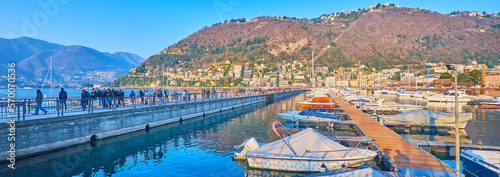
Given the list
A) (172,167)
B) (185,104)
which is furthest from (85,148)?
(185,104)

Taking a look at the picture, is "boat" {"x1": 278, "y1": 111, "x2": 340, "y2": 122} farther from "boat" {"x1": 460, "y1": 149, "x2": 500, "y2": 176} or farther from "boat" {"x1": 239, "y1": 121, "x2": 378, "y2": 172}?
"boat" {"x1": 460, "y1": 149, "x2": 500, "y2": 176}

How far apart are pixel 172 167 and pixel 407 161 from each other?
39.6 feet

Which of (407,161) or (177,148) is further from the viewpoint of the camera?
(177,148)

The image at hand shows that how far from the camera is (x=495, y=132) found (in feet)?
84.4

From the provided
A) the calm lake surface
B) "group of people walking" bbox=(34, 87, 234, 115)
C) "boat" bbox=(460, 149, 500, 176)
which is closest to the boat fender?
the calm lake surface

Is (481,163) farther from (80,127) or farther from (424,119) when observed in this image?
(80,127)

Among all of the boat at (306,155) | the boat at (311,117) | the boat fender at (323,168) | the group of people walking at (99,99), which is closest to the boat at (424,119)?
the boat at (311,117)

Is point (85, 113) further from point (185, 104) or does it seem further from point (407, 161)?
point (407, 161)

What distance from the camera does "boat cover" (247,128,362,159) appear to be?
13.1m

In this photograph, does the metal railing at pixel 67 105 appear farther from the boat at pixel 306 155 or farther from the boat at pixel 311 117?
the boat at pixel 311 117

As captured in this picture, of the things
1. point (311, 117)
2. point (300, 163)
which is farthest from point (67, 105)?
point (311, 117)

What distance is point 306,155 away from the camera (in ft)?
43.0

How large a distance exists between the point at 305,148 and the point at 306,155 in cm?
49

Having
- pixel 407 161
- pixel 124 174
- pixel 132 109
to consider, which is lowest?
pixel 124 174
